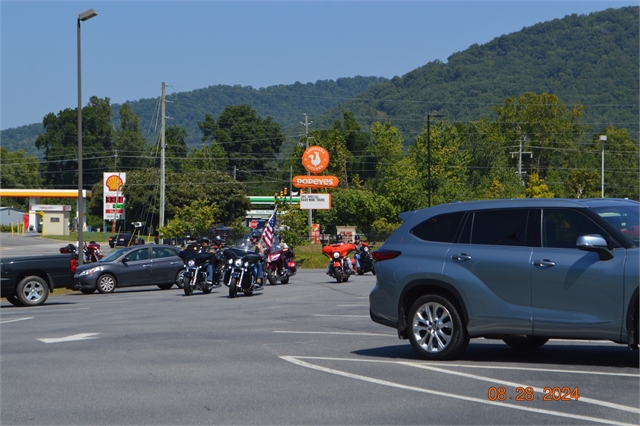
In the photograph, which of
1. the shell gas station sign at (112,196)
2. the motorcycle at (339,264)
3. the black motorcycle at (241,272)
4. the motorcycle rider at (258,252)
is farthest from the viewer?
the shell gas station sign at (112,196)

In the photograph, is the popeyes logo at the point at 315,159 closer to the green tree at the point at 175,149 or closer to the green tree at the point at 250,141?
the green tree at the point at 175,149

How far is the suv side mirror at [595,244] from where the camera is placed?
27.7 ft

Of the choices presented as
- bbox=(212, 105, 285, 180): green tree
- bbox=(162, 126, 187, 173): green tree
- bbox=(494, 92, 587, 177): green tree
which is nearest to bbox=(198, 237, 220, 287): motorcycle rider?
bbox=(494, 92, 587, 177): green tree

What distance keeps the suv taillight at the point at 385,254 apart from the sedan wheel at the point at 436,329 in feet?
2.26

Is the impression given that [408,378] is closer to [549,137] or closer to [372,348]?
[372,348]

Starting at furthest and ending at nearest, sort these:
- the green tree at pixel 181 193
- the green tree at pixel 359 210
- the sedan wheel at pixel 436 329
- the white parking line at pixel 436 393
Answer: the green tree at pixel 181 193 < the green tree at pixel 359 210 < the sedan wheel at pixel 436 329 < the white parking line at pixel 436 393

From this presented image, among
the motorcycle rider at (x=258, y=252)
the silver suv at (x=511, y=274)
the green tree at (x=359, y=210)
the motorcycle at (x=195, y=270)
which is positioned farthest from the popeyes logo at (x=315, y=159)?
the silver suv at (x=511, y=274)

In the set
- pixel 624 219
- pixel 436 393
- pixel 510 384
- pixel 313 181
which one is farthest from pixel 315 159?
pixel 436 393

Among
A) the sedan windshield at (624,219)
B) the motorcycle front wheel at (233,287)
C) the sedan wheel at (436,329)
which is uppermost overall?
the sedan windshield at (624,219)

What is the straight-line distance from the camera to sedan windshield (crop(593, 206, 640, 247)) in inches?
341

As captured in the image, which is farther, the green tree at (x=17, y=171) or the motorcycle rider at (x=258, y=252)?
the green tree at (x=17, y=171)

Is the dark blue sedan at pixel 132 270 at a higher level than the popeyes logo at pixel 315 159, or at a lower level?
lower

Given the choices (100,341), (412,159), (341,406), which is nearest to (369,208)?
(412,159)

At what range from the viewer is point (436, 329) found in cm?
975
